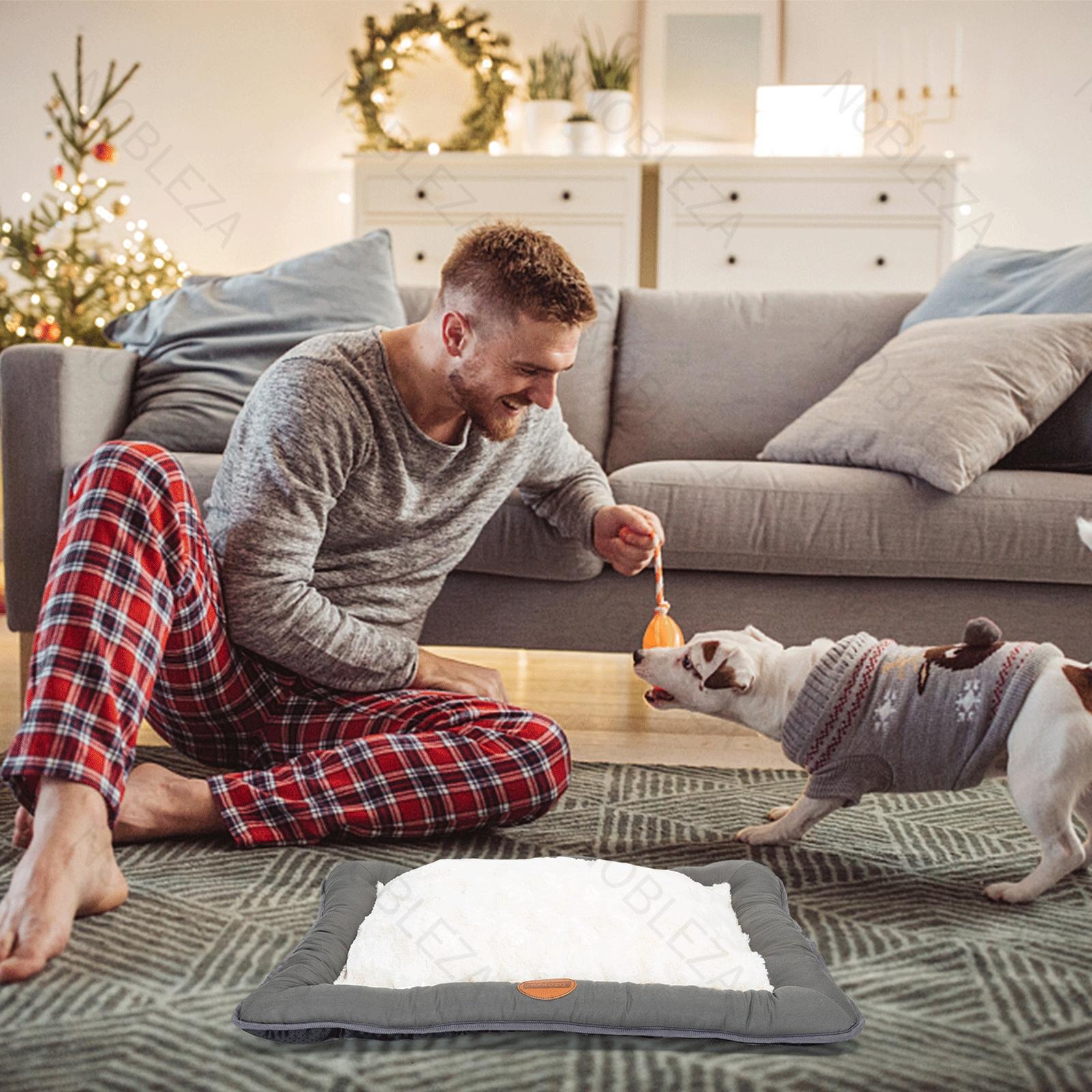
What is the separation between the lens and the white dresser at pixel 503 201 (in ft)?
14.2

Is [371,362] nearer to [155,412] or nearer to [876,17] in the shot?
[155,412]

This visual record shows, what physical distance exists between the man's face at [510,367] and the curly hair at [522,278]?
16 mm

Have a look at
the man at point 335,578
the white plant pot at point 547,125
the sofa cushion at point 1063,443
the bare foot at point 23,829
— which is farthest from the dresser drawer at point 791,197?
the bare foot at point 23,829

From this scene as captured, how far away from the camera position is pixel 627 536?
5.81 ft

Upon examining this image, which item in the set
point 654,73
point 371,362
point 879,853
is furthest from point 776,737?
point 654,73

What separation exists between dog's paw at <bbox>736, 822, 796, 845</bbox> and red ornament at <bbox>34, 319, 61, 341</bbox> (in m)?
2.89

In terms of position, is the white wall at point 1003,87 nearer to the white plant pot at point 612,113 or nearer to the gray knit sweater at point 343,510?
the white plant pot at point 612,113

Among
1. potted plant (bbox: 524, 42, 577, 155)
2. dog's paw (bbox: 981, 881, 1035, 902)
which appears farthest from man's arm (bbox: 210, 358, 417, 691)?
potted plant (bbox: 524, 42, 577, 155)

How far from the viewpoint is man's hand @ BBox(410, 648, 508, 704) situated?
1.61m

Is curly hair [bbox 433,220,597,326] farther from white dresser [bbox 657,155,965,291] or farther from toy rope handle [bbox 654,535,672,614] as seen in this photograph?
white dresser [bbox 657,155,965,291]

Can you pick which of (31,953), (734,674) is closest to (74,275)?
(734,674)

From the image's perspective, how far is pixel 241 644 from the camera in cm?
147

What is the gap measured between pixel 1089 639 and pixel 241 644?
1322 millimetres

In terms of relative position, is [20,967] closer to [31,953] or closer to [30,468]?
[31,953]
